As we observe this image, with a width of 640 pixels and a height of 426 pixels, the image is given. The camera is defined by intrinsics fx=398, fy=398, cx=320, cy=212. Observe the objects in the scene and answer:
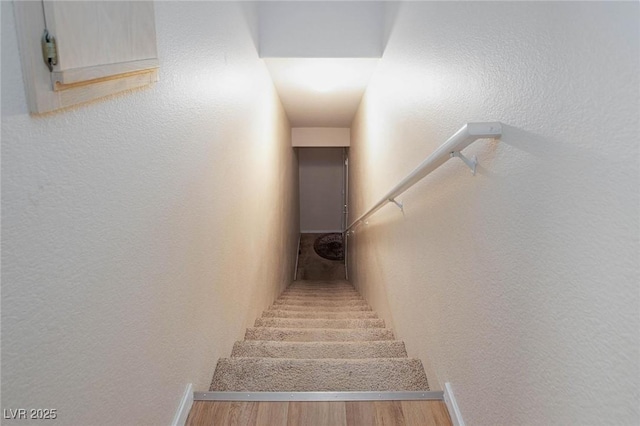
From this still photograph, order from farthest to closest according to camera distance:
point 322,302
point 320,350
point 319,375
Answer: point 322,302
point 320,350
point 319,375

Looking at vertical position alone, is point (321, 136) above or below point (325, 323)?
above

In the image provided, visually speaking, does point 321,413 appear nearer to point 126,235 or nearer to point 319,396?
point 319,396

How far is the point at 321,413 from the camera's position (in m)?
1.39

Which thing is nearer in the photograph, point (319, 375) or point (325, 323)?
point (319, 375)

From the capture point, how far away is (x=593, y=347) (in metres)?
0.66

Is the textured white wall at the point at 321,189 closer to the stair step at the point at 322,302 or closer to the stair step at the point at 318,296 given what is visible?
the stair step at the point at 318,296

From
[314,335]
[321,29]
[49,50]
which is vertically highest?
[321,29]

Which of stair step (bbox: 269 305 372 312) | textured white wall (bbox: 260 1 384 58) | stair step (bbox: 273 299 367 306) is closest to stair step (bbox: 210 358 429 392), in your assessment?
stair step (bbox: 269 305 372 312)

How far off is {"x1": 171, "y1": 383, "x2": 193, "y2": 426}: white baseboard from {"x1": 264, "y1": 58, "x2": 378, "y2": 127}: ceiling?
2350 mm

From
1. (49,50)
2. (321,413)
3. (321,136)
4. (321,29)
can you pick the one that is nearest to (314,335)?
(321,413)

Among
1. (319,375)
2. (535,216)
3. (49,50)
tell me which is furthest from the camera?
(319,375)

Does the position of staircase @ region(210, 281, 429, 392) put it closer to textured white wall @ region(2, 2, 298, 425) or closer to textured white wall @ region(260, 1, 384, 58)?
textured white wall @ region(2, 2, 298, 425)

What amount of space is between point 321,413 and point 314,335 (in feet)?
2.89

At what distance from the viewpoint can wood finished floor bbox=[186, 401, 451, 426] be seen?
4.42 ft
